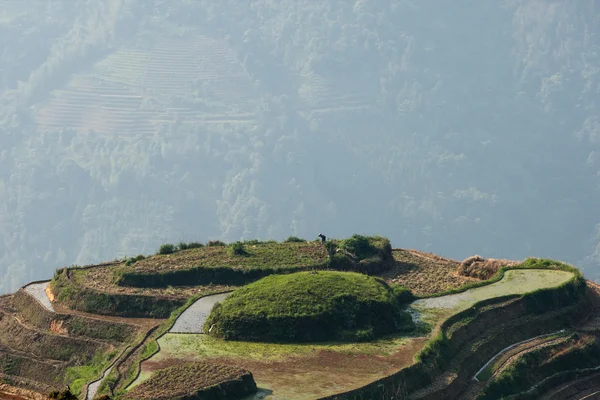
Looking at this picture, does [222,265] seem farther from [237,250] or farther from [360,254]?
[360,254]

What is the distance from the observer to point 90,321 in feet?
168

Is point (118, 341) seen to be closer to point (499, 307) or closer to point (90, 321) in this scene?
point (90, 321)

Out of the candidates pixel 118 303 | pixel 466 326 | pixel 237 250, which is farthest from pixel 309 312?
pixel 237 250

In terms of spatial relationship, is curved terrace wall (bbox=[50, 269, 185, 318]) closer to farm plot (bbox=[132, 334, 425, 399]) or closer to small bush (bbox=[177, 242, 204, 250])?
farm plot (bbox=[132, 334, 425, 399])

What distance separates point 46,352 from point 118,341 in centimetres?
328

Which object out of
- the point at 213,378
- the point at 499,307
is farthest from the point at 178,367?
the point at 499,307

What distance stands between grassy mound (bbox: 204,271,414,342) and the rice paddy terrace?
10.3 inches

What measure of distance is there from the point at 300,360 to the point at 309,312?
153 inches

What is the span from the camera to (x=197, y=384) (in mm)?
38500

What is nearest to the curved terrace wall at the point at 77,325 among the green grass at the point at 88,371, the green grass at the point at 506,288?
the green grass at the point at 88,371

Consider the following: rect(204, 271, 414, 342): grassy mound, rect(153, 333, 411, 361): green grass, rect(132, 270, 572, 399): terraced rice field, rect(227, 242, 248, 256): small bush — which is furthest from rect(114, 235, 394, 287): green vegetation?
Answer: rect(153, 333, 411, 361): green grass

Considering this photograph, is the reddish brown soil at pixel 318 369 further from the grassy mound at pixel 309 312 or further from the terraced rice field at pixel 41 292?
the terraced rice field at pixel 41 292

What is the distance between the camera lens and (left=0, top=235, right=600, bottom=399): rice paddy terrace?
136ft

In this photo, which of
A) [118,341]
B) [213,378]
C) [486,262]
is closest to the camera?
[213,378]
